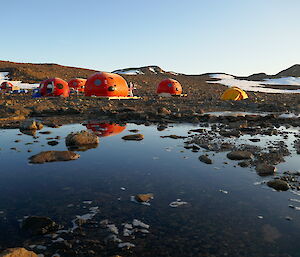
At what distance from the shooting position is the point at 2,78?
60781 mm

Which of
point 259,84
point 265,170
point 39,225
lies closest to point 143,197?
point 39,225

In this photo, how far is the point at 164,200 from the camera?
5.64 metres

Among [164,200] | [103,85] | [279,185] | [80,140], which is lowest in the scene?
[164,200]

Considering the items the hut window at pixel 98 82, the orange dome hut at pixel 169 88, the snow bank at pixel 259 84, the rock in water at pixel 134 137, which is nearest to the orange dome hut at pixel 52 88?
the hut window at pixel 98 82

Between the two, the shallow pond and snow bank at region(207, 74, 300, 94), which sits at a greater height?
snow bank at region(207, 74, 300, 94)

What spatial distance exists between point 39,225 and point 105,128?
9763mm

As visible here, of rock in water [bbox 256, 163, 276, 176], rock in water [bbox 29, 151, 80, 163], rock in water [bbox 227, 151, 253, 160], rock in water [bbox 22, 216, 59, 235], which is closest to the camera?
rock in water [bbox 22, 216, 59, 235]

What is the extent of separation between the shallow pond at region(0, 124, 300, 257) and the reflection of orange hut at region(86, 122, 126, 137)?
A: 3405 mm

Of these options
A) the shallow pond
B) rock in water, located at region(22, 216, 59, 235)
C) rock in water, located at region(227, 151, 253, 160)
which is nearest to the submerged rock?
the shallow pond

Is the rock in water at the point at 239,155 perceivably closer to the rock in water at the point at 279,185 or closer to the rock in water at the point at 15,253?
the rock in water at the point at 279,185

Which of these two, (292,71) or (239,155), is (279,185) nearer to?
(239,155)

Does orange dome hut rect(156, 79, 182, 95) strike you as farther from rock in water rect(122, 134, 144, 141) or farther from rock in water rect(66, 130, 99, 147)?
rock in water rect(66, 130, 99, 147)

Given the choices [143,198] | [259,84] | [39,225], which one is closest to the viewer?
[39,225]

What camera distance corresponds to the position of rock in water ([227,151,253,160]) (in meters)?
8.45
